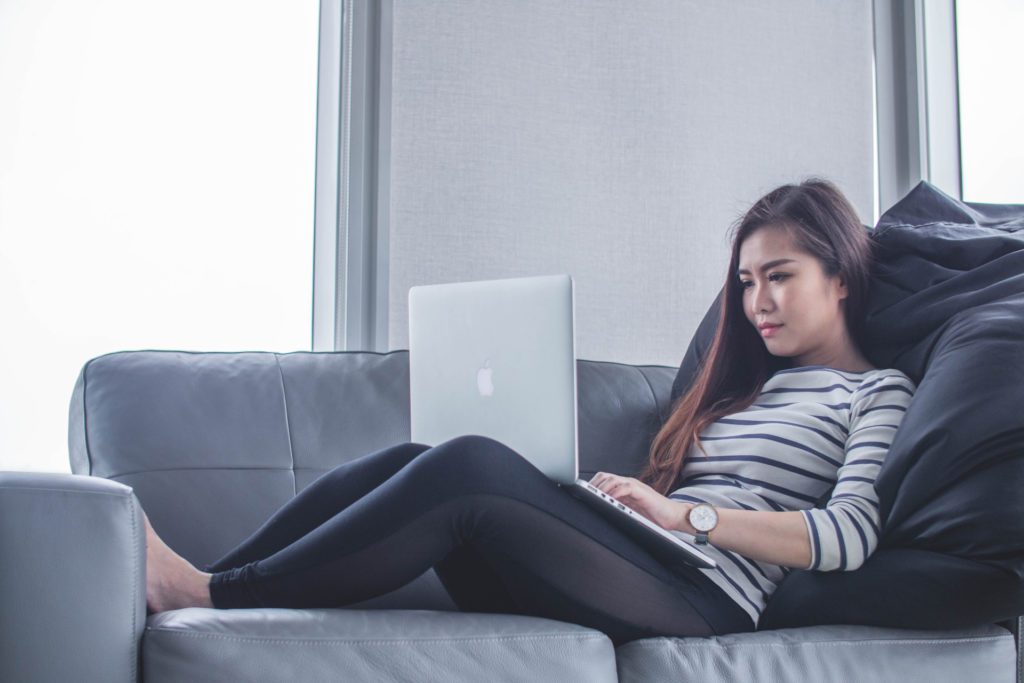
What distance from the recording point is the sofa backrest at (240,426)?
1860 millimetres

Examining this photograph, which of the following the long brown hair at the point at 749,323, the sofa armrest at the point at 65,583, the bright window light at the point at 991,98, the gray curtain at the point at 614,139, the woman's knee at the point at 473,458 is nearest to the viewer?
the sofa armrest at the point at 65,583

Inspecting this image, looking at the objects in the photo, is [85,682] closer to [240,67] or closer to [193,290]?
[193,290]

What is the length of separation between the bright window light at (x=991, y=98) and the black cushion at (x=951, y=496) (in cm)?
151

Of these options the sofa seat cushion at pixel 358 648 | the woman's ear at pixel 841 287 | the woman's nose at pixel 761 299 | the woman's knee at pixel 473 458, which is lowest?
the sofa seat cushion at pixel 358 648

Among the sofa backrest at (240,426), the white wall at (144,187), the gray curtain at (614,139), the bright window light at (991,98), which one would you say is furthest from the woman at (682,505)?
the bright window light at (991,98)

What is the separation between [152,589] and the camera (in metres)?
1.38

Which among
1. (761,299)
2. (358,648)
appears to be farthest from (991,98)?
(358,648)

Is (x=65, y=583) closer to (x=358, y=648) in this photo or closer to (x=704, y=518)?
(x=358, y=648)

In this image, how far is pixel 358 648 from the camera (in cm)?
126

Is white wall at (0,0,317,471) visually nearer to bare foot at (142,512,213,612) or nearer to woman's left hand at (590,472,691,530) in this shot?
bare foot at (142,512,213,612)

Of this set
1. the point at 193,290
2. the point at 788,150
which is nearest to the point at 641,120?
the point at 788,150

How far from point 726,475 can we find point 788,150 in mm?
1510

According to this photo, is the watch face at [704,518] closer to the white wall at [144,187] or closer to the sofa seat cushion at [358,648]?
the sofa seat cushion at [358,648]

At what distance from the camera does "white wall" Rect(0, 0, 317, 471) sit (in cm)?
240
